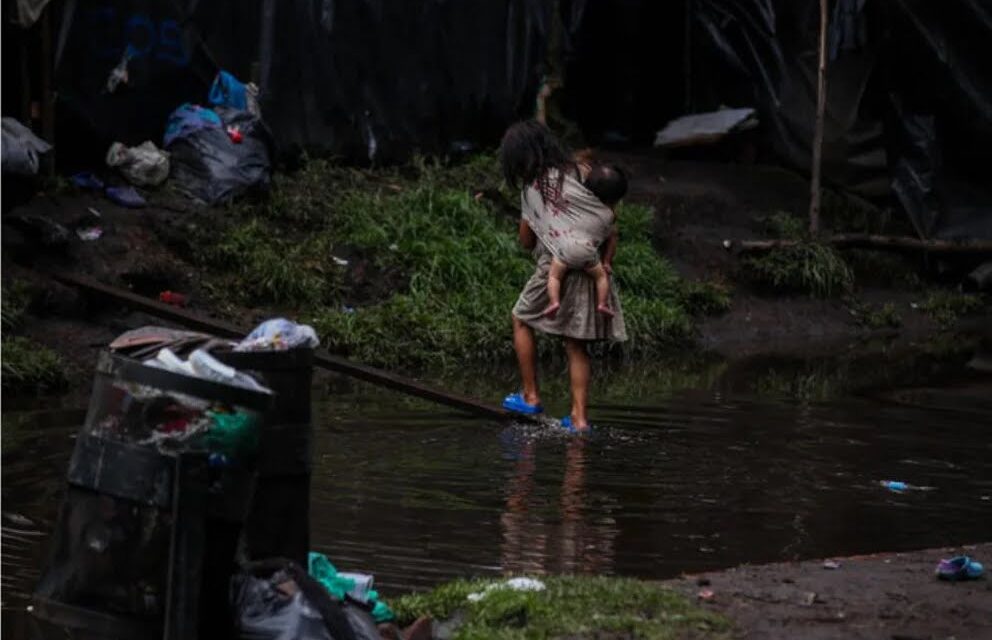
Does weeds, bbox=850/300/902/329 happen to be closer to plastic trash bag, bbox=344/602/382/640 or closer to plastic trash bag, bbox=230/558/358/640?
plastic trash bag, bbox=344/602/382/640

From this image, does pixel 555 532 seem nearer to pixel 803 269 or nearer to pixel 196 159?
pixel 196 159

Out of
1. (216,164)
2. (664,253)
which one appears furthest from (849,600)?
(664,253)

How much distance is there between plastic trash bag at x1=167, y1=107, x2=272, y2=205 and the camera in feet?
43.4

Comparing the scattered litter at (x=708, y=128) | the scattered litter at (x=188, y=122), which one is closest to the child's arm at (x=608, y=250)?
the scattered litter at (x=188, y=122)

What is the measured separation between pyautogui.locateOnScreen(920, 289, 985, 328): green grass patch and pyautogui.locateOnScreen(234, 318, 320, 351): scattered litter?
34.2ft

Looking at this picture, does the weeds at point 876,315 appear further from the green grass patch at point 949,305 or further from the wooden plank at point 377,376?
the wooden plank at point 377,376

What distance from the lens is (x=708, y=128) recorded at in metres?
17.2

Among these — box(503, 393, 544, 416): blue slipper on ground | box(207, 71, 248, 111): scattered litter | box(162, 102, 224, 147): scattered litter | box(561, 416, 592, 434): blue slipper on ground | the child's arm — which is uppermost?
box(207, 71, 248, 111): scattered litter

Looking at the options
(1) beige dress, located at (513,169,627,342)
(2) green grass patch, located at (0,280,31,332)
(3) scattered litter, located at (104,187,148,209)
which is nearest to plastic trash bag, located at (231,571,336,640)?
(1) beige dress, located at (513,169,627,342)

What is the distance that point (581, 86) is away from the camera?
18078mm

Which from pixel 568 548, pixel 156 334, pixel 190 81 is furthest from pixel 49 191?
pixel 156 334

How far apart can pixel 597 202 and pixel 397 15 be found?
6.19 meters

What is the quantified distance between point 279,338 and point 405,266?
8.23 m

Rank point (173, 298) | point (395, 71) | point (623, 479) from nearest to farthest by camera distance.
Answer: point (623, 479)
point (173, 298)
point (395, 71)
